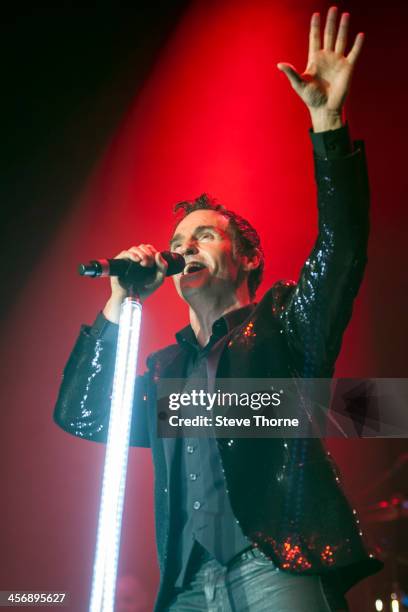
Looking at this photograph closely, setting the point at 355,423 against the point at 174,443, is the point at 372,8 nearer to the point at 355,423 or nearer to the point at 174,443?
the point at 355,423

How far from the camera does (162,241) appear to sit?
9.14ft

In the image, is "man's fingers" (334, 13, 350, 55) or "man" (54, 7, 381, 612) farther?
"man's fingers" (334, 13, 350, 55)

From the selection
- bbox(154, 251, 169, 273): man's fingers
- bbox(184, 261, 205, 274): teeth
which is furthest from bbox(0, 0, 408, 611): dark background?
Result: bbox(154, 251, 169, 273): man's fingers

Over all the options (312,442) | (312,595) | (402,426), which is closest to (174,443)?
(312,442)

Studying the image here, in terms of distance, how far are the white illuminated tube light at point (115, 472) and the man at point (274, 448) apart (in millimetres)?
270

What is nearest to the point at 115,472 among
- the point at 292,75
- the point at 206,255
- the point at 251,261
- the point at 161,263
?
the point at 161,263

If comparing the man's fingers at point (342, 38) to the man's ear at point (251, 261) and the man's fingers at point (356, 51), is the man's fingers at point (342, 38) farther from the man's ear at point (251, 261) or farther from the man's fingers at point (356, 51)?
the man's ear at point (251, 261)

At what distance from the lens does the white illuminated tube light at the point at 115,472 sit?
1005 millimetres

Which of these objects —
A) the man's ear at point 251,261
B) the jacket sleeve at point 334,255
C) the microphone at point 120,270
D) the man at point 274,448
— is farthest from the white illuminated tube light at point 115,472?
the man's ear at point 251,261

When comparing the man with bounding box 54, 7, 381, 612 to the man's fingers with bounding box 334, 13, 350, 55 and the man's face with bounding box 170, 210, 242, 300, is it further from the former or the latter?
the man's face with bounding box 170, 210, 242, 300

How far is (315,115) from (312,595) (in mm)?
956

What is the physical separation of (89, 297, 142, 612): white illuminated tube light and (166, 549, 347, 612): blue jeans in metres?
0.33

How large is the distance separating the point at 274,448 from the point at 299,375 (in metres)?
0.19

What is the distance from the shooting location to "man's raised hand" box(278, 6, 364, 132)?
1.38m
